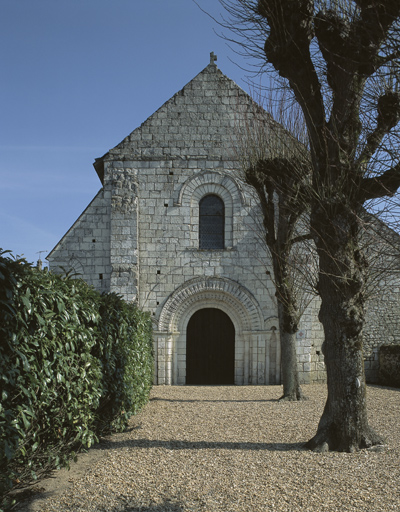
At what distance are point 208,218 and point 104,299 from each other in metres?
7.52

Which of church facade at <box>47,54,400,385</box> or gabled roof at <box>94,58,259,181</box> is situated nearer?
church facade at <box>47,54,400,385</box>

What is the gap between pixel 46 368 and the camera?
4.06 metres

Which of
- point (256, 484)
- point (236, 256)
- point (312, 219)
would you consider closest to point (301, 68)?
point (312, 219)

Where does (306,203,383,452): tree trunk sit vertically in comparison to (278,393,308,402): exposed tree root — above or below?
above

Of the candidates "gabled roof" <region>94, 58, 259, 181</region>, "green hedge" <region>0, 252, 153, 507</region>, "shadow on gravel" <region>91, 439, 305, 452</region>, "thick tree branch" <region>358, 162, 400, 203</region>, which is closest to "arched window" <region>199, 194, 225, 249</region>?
"gabled roof" <region>94, 58, 259, 181</region>

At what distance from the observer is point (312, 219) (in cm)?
594

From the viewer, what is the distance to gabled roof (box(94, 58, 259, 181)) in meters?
13.6

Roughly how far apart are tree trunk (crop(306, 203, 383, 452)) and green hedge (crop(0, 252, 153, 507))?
2.54 meters

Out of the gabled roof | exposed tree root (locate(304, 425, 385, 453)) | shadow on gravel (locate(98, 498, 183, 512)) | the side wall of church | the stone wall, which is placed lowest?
shadow on gravel (locate(98, 498, 183, 512))

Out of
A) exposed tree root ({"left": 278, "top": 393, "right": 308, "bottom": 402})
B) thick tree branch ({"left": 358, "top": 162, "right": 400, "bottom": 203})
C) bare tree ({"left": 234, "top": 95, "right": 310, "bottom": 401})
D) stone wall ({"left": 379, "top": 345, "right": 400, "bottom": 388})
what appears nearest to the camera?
thick tree branch ({"left": 358, "top": 162, "right": 400, "bottom": 203})

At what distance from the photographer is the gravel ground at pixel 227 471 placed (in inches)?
A: 163

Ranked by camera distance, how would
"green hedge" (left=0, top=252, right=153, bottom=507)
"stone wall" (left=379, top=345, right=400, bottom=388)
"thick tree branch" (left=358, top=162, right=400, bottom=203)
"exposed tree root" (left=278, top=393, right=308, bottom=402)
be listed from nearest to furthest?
1. "green hedge" (left=0, top=252, right=153, bottom=507)
2. "thick tree branch" (left=358, top=162, right=400, bottom=203)
3. "exposed tree root" (left=278, top=393, right=308, bottom=402)
4. "stone wall" (left=379, top=345, right=400, bottom=388)

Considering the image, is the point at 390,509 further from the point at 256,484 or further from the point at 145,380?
the point at 145,380

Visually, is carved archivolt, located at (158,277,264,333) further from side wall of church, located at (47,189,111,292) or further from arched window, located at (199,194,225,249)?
side wall of church, located at (47,189,111,292)
